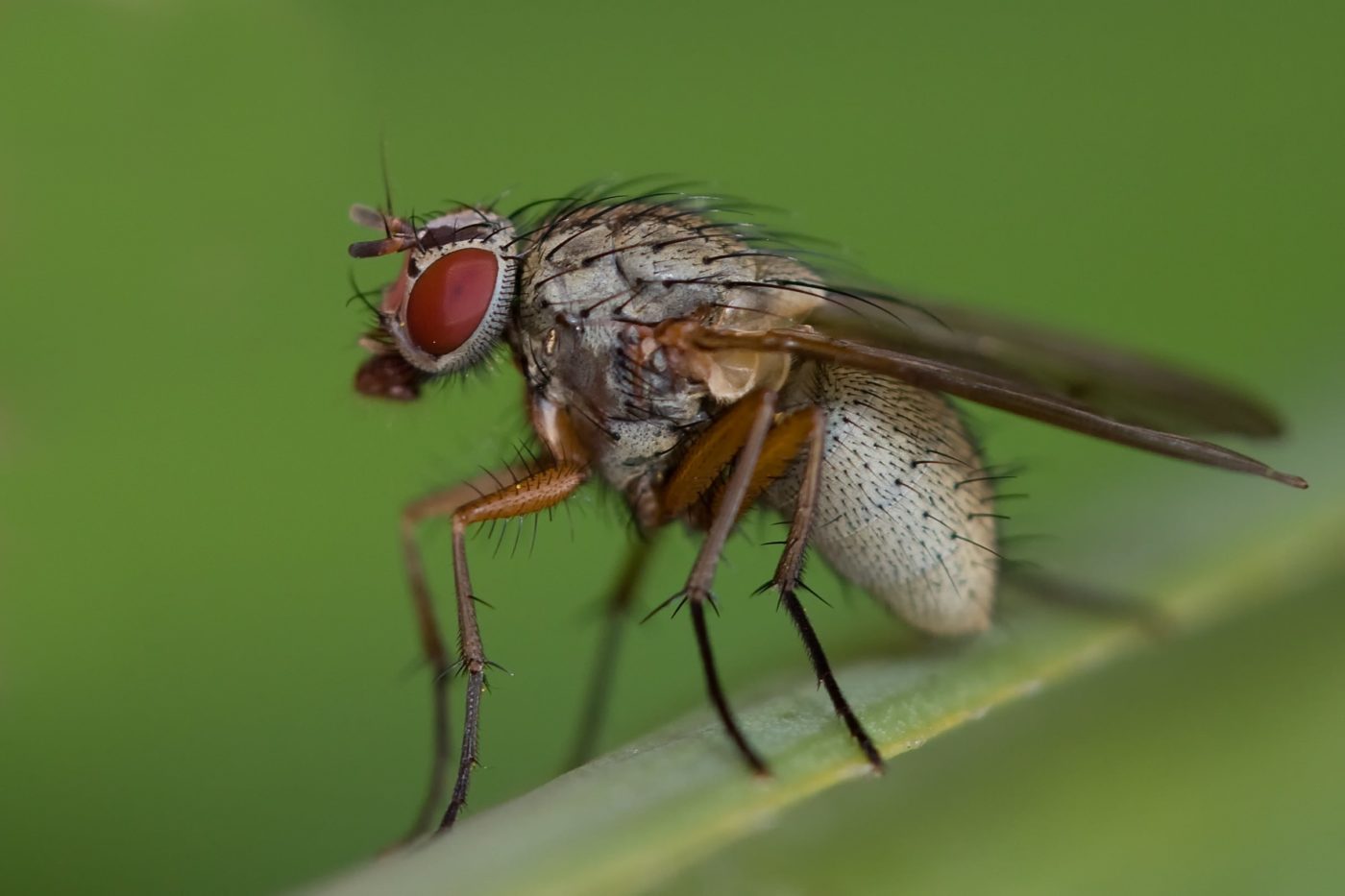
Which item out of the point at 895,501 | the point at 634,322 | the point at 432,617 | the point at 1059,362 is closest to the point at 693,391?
the point at 634,322

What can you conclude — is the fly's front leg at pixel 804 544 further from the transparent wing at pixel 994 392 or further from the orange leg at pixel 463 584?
the orange leg at pixel 463 584

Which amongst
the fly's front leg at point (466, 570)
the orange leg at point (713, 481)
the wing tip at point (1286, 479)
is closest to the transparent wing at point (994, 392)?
the wing tip at point (1286, 479)

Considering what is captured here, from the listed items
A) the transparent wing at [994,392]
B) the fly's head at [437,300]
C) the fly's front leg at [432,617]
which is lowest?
the fly's front leg at [432,617]

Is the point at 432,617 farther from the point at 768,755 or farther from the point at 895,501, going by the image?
the point at 768,755

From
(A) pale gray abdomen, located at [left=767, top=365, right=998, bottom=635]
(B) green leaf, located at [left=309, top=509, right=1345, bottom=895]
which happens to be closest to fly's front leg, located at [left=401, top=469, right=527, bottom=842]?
(A) pale gray abdomen, located at [left=767, top=365, right=998, bottom=635]

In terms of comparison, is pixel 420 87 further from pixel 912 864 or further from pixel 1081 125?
pixel 912 864

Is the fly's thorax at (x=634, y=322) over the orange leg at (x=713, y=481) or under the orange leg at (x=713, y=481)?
over

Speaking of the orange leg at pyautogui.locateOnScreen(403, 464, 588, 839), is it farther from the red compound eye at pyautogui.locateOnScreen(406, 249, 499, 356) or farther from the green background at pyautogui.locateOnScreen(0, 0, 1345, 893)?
the red compound eye at pyautogui.locateOnScreen(406, 249, 499, 356)
